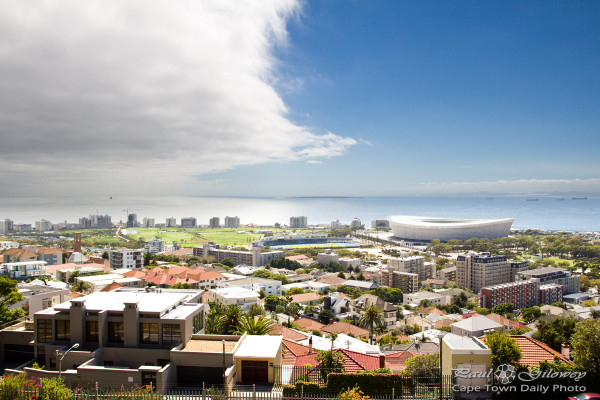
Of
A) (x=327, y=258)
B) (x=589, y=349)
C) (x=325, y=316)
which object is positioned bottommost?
(x=325, y=316)

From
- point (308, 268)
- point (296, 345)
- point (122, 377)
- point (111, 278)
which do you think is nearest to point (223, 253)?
point (308, 268)

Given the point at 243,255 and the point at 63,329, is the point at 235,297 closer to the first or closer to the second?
the point at 63,329

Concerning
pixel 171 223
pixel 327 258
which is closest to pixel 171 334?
pixel 327 258

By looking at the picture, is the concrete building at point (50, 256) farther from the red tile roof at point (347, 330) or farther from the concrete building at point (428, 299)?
the concrete building at point (428, 299)

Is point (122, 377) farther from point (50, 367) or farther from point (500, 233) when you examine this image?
point (500, 233)

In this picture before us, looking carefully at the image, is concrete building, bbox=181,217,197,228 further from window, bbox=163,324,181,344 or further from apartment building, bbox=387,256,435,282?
window, bbox=163,324,181,344
